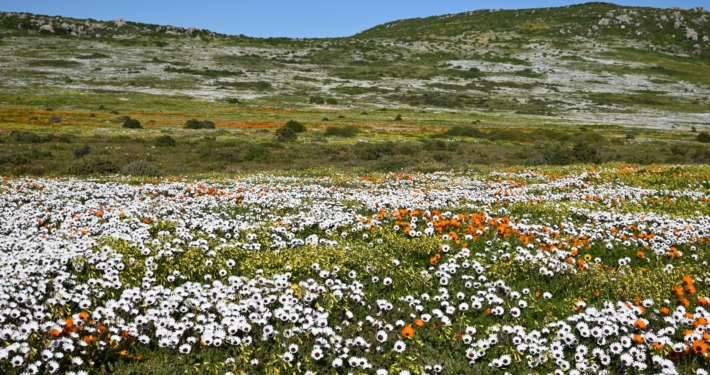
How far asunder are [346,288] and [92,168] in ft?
74.6

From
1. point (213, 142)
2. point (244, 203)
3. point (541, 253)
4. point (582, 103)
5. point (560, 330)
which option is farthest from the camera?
point (582, 103)

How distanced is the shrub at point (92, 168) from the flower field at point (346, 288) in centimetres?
1213

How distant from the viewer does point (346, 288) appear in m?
7.33

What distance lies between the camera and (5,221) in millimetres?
10672

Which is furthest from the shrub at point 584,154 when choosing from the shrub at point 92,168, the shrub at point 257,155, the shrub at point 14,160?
the shrub at point 14,160

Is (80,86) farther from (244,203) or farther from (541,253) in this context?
(541,253)

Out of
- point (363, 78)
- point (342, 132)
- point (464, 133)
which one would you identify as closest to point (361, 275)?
point (342, 132)

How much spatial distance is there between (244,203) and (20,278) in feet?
22.4

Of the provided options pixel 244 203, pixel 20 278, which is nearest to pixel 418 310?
pixel 20 278

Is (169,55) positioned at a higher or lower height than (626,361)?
higher

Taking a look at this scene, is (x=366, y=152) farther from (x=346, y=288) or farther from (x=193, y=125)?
(x=346, y=288)

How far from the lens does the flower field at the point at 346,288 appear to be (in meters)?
5.60

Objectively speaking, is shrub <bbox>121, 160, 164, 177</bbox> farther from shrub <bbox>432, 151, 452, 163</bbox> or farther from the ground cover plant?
shrub <bbox>432, 151, 452, 163</bbox>

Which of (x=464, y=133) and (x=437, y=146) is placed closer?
(x=437, y=146)
